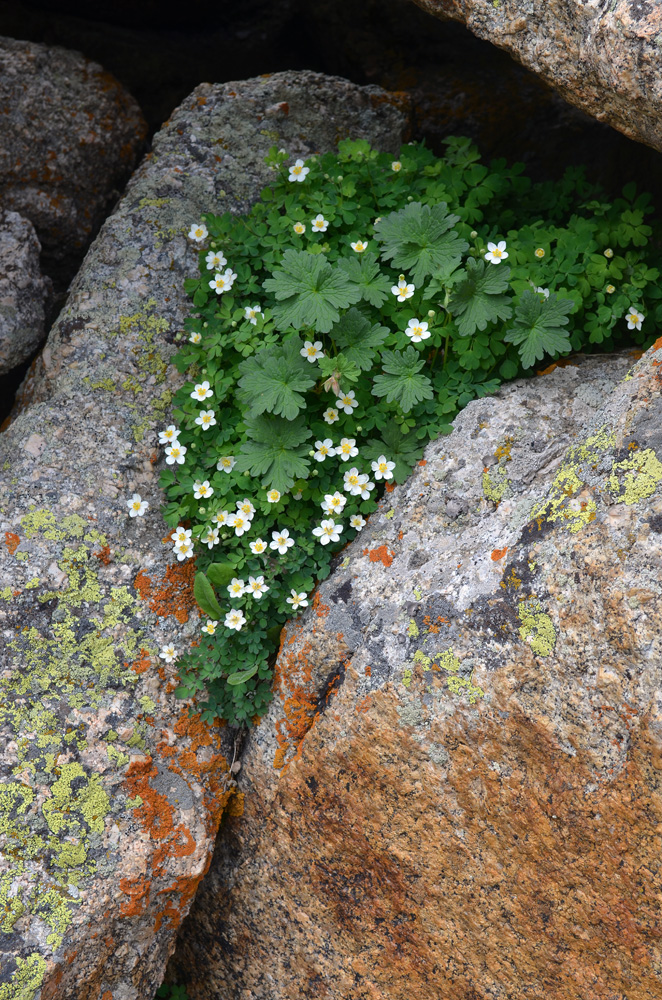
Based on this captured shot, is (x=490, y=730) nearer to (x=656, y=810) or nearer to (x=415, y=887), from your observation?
(x=656, y=810)

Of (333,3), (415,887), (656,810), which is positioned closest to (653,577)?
(656,810)

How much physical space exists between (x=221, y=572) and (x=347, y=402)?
35.0 inches

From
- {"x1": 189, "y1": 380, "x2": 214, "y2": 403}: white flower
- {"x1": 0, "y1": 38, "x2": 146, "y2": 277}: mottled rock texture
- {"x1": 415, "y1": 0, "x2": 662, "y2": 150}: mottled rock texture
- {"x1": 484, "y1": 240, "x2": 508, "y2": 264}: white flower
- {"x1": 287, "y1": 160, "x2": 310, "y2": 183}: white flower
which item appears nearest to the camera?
{"x1": 415, "y1": 0, "x2": 662, "y2": 150}: mottled rock texture

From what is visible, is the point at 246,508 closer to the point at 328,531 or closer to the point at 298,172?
the point at 328,531

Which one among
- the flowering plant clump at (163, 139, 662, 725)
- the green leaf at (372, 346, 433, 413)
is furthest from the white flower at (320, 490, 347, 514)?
the green leaf at (372, 346, 433, 413)

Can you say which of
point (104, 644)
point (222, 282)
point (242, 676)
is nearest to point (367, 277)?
point (222, 282)

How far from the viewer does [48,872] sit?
296 centimetres

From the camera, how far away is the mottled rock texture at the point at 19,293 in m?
3.87

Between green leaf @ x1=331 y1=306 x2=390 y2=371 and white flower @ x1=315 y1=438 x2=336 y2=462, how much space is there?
13.4 inches

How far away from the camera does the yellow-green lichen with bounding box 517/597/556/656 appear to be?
2564 mm

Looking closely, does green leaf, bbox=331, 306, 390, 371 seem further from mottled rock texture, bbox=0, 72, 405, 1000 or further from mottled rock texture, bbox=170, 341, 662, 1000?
mottled rock texture, bbox=0, 72, 405, 1000

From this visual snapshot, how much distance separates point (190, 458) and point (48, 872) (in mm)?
1749

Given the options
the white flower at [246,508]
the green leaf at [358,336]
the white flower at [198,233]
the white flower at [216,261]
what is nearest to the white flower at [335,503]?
the white flower at [246,508]

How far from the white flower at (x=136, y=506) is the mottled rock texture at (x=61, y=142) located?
1820mm
